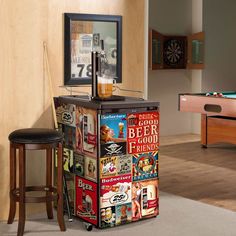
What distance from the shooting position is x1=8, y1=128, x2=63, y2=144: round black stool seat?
12.2ft

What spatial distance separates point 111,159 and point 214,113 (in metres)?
3.23

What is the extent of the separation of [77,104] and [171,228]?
110 cm

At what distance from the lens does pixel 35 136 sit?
3.76 m

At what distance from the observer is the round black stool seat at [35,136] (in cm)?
372

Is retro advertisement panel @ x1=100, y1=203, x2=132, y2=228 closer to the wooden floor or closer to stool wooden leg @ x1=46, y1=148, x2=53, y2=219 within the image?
stool wooden leg @ x1=46, y1=148, x2=53, y2=219

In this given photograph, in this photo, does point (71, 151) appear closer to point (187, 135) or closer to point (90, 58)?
point (90, 58)

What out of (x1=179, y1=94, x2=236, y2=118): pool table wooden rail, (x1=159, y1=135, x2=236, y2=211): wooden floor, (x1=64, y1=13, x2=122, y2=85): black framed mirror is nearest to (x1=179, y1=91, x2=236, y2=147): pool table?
(x1=179, y1=94, x2=236, y2=118): pool table wooden rail

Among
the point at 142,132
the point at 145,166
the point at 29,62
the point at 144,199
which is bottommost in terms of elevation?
the point at 144,199

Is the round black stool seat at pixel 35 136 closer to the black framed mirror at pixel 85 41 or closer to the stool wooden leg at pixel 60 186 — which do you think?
the stool wooden leg at pixel 60 186

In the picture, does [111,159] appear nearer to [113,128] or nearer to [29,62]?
[113,128]

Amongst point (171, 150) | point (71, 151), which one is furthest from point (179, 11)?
point (71, 151)

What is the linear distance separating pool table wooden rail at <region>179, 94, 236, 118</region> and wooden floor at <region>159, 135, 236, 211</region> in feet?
1.78

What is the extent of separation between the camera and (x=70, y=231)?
3928mm

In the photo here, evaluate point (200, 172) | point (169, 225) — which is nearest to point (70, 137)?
point (169, 225)
